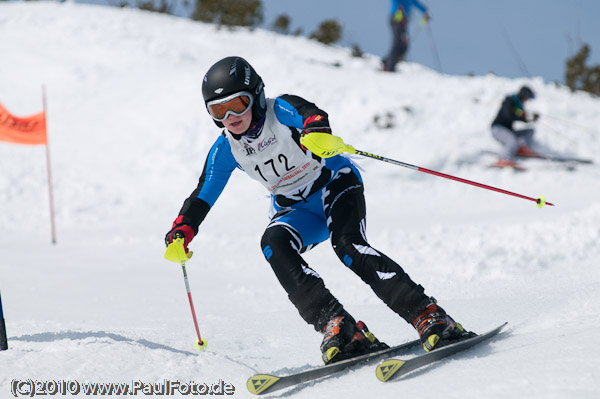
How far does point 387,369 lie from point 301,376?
444 millimetres

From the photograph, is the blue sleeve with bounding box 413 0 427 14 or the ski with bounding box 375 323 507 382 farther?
the blue sleeve with bounding box 413 0 427 14

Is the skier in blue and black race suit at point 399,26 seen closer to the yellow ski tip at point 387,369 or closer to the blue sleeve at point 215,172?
the blue sleeve at point 215,172

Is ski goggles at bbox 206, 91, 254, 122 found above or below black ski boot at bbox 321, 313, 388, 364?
above

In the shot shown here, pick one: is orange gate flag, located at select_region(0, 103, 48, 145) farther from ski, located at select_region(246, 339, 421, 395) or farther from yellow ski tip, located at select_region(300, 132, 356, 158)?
ski, located at select_region(246, 339, 421, 395)

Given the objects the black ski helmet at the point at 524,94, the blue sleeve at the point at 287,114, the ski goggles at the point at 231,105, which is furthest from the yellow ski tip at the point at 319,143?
the black ski helmet at the point at 524,94

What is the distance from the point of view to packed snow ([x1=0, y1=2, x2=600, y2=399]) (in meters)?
3.10

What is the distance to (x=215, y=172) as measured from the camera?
369 cm

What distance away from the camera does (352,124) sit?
13102mm

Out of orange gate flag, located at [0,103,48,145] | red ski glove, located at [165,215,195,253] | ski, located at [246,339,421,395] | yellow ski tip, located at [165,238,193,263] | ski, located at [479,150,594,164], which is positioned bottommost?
orange gate flag, located at [0,103,48,145]

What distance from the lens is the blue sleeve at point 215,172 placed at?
3.65 metres

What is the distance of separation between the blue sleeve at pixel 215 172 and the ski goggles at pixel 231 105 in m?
0.37

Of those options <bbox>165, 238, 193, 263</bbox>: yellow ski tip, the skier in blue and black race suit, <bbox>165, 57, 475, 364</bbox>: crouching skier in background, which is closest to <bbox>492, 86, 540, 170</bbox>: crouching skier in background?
the skier in blue and black race suit

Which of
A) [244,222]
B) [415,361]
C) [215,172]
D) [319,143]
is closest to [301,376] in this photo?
[415,361]

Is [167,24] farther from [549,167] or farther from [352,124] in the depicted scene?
[549,167]
